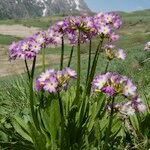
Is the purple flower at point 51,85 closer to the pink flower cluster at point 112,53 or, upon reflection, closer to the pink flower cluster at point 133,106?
the pink flower cluster at point 133,106

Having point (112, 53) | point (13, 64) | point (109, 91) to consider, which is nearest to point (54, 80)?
point (109, 91)

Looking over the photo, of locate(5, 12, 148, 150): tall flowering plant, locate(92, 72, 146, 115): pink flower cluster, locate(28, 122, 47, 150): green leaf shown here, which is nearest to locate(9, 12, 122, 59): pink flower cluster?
locate(5, 12, 148, 150): tall flowering plant

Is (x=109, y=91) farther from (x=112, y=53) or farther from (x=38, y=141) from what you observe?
(x=112, y=53)

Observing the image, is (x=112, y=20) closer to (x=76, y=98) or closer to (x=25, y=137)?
(x=76, y=98)

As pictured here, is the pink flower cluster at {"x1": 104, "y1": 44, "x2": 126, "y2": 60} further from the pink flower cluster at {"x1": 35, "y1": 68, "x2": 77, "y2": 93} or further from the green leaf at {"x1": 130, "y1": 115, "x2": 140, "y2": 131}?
the pink flower cluster at {"x1": 35, "y1": 68, "x2": 77, "y2": 93}

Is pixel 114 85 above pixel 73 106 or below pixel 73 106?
above

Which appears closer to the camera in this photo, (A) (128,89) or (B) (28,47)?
(A) (128,89)

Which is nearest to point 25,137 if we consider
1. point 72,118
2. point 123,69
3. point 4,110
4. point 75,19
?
point 72,118

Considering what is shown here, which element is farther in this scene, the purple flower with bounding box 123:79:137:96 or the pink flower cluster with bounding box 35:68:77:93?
the pink flower cluster with bounding box 35:68:77:93
